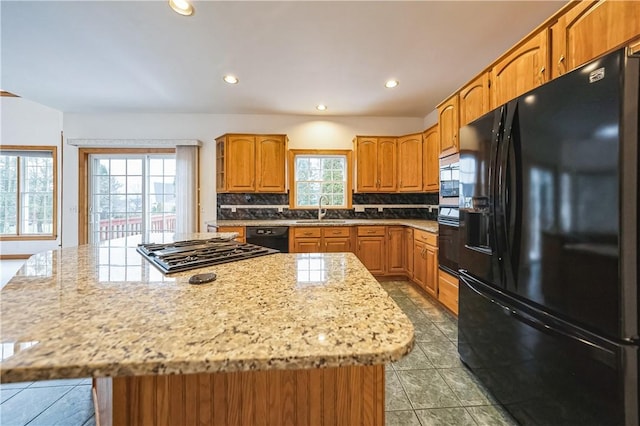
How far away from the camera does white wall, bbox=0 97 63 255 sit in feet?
16.9

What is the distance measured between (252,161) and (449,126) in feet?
8.82

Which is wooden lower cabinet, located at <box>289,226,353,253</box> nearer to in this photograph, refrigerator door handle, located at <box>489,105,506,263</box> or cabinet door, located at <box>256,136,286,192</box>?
Result: cabinet door, located at <box>256,136,286,192</box>

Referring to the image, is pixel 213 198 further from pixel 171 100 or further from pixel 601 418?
pixel 601 418

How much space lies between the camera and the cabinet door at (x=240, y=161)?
4012 millimetres

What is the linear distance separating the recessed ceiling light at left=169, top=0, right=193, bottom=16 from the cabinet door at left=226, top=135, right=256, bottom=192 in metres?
2.03

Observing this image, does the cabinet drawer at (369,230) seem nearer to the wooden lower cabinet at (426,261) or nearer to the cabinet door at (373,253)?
the cabinet door at (373,253)

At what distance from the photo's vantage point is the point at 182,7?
1956 millimetres

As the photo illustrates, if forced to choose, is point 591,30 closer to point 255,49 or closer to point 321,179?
point 255,49

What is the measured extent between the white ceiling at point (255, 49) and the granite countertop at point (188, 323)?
80.5 inches

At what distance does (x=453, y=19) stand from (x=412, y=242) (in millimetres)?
2431

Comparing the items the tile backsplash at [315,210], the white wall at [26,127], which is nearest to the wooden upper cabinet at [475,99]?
the tile backsplash at [315,210]

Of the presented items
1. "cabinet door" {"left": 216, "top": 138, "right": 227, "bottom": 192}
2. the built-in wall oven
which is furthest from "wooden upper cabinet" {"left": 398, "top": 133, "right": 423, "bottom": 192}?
"cabinet door" {"left": 216, "top": 138, "right": 227, "bottom": 192}

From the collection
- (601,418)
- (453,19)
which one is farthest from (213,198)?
(601,418)

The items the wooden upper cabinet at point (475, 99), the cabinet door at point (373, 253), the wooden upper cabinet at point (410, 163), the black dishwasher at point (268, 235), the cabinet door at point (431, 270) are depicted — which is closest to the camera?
the wooden upper cabinet at point (475, 99)
